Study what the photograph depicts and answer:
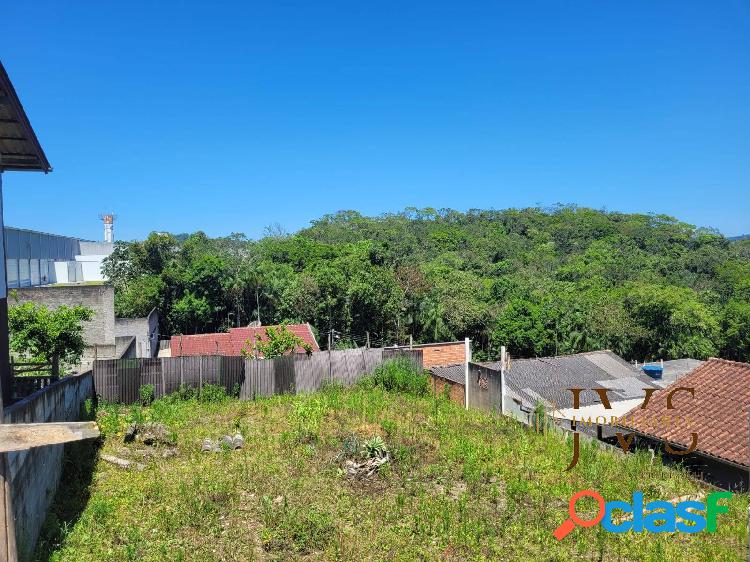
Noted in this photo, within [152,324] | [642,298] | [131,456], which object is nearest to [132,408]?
[131,456]

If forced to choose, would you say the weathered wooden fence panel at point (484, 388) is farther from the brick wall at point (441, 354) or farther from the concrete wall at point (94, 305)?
the concrete wall at point (94, 305)

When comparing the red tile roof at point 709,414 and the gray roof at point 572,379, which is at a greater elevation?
the red tile roof at point 709,414

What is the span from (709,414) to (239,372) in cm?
1088

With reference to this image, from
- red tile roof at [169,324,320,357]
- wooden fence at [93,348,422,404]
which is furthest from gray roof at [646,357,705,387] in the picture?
red tile roof at [169,324,320,357]

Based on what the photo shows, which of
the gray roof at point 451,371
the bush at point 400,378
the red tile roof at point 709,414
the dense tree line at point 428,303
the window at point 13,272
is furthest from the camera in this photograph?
the dense tree line at point 428,303

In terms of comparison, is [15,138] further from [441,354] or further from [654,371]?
[654,371]

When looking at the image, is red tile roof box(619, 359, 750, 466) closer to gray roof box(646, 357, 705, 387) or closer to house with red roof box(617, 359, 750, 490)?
house with red roof box(617, 359, 750, 490)

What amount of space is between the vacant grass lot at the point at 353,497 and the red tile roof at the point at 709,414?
769mm

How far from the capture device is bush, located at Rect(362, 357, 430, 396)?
14.8 meters

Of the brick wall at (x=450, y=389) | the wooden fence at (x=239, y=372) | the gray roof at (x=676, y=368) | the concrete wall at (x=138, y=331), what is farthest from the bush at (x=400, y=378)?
the gray roof at (x=676, y=368)

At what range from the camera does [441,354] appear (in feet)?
72.7

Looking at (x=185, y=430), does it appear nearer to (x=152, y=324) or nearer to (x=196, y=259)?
(x=152, y=324)

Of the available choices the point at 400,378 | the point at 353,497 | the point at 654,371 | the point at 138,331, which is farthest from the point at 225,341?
the point at 654,371

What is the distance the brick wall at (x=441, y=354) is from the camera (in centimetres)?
2192
